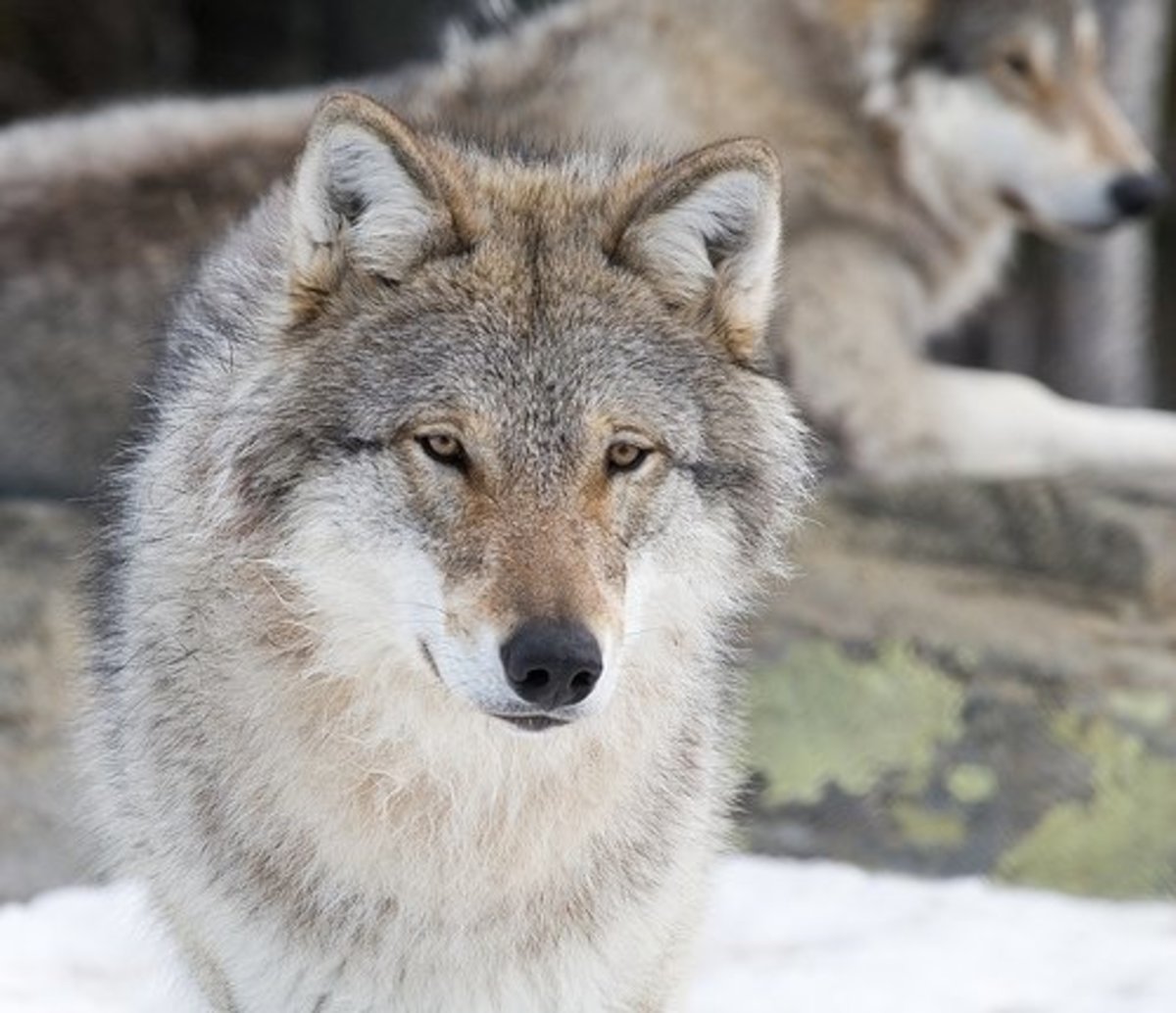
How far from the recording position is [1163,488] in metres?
7.60

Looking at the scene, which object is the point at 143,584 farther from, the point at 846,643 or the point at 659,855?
A: the point at 846,643

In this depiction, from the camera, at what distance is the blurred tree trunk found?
33.9 feet

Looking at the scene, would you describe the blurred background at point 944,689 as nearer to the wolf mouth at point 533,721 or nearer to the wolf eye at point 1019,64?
the wolf eye at point 1019,64

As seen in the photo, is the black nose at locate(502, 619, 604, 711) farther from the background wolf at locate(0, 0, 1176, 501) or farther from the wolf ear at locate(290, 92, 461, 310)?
the background wolf at locate(0, 0, 1176, 501)

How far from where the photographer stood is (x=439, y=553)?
3.78 meters

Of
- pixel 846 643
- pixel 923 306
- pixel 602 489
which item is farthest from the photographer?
pixel 923 306

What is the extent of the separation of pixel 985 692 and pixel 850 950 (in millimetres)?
1395

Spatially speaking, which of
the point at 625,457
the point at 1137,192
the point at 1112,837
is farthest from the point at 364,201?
the point at 1137,192

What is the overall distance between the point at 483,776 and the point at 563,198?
1.08 m

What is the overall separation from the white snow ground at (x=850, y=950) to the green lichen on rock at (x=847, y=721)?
0.46 metres

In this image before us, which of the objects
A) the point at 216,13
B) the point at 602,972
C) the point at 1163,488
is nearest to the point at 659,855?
the point at 602,972

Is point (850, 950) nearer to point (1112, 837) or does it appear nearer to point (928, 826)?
point (928, 826)


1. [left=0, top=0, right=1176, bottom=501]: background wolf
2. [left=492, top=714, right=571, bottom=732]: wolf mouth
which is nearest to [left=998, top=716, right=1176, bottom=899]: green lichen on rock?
[left=0, top=0, right=1176, bottom=501]: background wolf

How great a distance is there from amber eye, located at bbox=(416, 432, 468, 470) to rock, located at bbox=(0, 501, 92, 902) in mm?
2381
